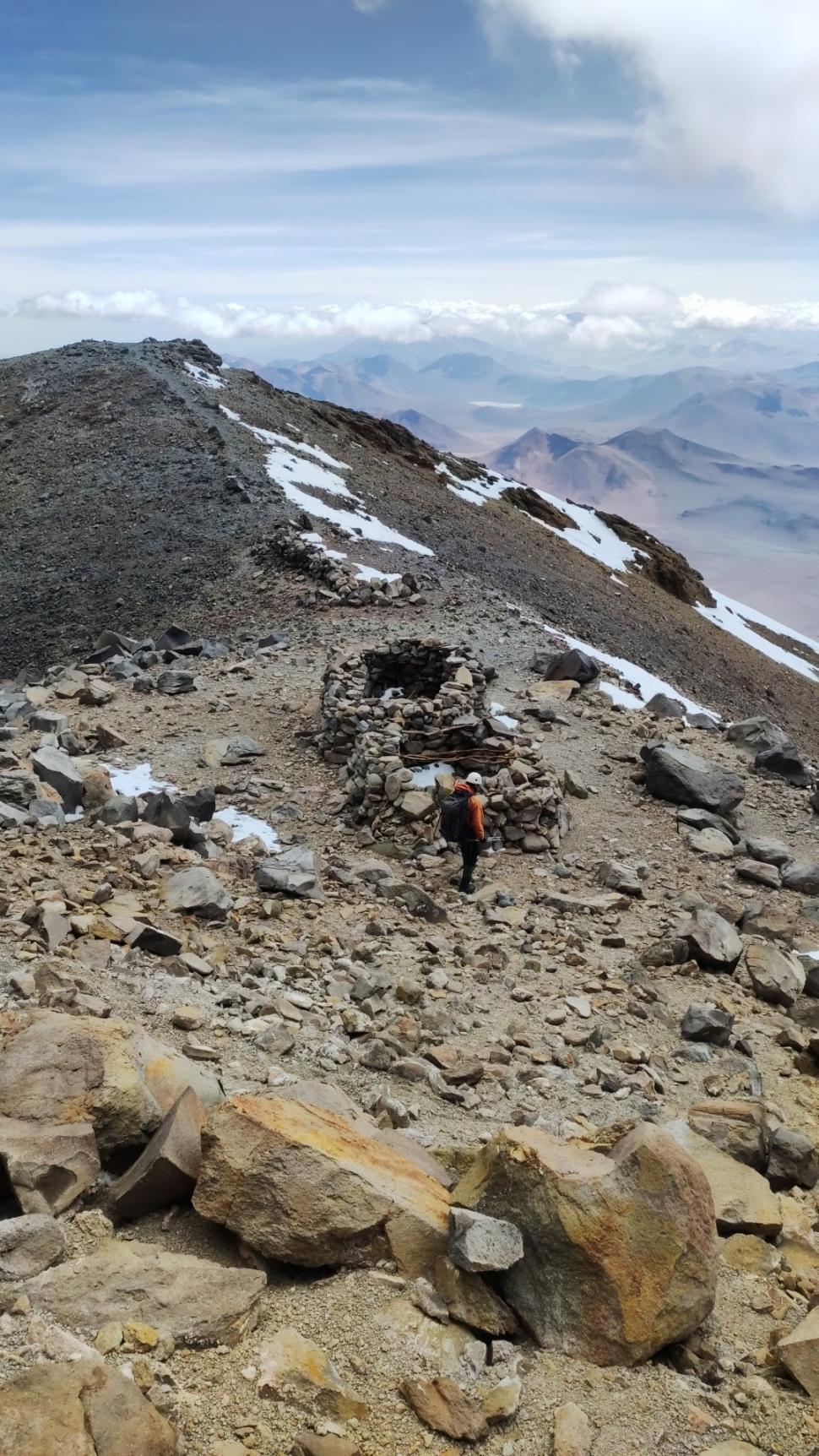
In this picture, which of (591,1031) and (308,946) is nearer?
(591,1031)

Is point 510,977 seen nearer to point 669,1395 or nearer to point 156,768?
point 669,1395

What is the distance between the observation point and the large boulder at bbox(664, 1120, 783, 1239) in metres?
5.94

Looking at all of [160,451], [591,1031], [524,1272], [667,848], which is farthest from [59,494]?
[524,1272]

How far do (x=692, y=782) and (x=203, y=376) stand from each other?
4293 cm

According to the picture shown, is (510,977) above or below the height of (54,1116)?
below

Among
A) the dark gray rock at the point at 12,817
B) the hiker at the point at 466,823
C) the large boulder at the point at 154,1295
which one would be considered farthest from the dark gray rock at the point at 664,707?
the large boulder at the point at 154,1295

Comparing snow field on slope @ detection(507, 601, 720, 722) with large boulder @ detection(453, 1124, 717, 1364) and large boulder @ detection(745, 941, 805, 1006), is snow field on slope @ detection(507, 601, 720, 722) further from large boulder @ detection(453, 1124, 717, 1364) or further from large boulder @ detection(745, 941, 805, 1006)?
large boulder @ detection(453, 1124, 717, 1364)

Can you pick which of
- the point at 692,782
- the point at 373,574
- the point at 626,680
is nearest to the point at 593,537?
the point at 373,574

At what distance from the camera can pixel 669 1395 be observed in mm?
4543

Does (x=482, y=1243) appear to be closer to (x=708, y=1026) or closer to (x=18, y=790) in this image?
(x=708, y=1026)

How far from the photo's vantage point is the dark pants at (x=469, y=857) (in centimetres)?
1253

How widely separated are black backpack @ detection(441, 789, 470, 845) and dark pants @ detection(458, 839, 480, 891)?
0.11 meters

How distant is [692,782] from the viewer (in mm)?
15359

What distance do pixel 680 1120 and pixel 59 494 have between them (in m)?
35.8
